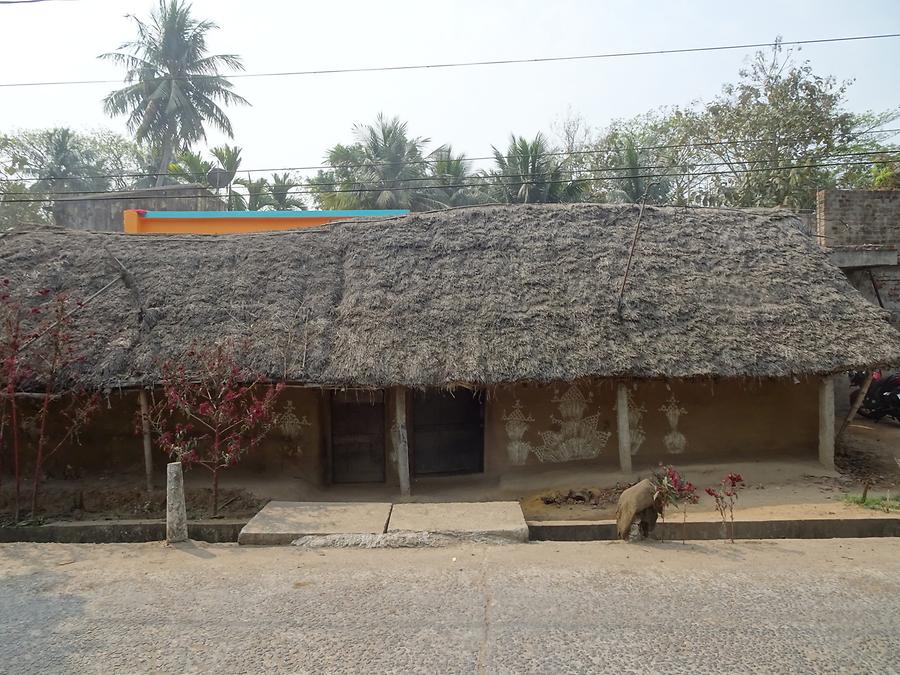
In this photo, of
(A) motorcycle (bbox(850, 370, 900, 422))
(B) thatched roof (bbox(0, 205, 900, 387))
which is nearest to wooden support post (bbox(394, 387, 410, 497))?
(B) thatched roof (bbox(0, 205, 900, 387))

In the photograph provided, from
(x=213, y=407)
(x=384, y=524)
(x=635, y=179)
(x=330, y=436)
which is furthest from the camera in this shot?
(x=635, y=179)

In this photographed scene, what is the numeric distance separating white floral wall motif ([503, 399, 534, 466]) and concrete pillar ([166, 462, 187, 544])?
4434mm

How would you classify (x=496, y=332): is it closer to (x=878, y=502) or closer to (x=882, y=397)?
(x=878, y=502)

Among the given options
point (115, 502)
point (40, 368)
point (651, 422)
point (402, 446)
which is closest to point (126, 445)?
point (115, 502)

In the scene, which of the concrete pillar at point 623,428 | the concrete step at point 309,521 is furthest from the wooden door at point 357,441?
the concrete pillar at point 623,428

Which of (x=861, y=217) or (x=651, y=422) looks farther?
(x=861, y=217)

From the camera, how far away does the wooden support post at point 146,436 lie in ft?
25.8

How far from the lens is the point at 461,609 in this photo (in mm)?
4500

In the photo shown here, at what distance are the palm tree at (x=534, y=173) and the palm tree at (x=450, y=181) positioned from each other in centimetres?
225

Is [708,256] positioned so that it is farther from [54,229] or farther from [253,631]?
[54,229]

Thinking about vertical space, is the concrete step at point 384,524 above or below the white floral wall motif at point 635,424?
below

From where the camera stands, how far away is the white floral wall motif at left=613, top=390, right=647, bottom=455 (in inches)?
346

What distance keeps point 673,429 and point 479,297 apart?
3.28 m

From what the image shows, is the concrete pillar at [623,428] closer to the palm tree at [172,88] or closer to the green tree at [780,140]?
the green tree at [780,140]
